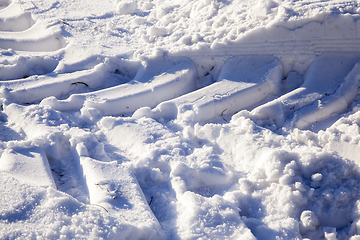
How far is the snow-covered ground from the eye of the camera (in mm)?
→ 1283

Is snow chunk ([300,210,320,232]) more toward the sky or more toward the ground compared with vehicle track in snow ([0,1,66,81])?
more toward the ground

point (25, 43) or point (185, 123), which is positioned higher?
point (25, 43)

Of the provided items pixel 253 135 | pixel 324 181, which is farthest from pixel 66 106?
pixel 324 181

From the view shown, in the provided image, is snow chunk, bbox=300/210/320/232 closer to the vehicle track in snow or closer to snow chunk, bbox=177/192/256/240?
snow chunk, bbox=177/192/256/240

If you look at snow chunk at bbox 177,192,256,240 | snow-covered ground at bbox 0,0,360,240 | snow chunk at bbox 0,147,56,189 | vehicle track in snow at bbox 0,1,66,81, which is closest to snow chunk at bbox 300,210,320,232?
snow-covered ground at bbox 0,0,360,240

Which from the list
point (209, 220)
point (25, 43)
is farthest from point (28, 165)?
point (25, 43)

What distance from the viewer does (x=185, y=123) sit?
193cm

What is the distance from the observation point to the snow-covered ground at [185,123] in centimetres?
128

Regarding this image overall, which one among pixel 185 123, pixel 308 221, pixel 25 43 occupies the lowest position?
pixel 308 221

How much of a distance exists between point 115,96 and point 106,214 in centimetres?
113

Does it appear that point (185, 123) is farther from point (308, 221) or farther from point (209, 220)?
point (308, 221)

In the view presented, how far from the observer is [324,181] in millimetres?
1455

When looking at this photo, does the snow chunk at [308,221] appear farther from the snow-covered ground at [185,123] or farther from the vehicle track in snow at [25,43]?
the vehicle track in snow at [25,43]

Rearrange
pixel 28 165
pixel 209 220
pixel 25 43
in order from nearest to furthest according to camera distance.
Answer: pixel 209 220 < pixel 28 165 < pixel 25 43
